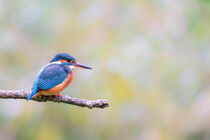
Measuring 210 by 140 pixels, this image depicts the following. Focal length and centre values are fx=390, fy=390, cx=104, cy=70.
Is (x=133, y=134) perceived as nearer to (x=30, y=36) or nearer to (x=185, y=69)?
(x=185, y=69)

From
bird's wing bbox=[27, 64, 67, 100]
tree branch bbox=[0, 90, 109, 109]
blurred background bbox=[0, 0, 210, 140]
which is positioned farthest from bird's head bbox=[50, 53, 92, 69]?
blurred background bbox=[0, 0, 210, 140]

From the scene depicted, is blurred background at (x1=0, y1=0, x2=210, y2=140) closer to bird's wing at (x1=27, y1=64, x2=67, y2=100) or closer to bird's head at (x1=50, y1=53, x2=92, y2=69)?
bird's head at (x1=50, y1=53, x2=92, y2=69)

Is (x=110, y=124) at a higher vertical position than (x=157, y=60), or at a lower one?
lower

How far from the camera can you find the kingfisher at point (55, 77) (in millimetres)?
3055

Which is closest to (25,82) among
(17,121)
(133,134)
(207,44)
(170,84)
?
(17,121)

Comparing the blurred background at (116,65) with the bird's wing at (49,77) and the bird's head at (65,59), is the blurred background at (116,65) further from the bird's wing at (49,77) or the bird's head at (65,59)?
the bird's wing at (49,77)

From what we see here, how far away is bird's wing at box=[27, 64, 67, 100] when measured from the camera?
3.03 meters

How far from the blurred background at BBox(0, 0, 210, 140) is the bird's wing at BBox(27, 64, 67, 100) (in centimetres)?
89

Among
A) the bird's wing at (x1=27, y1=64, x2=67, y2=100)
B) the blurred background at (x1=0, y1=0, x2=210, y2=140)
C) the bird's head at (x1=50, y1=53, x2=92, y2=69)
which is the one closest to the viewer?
the bird's wing at (x1=27, y1=64, x2=67, y2=100)

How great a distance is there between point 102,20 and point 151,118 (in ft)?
4.24

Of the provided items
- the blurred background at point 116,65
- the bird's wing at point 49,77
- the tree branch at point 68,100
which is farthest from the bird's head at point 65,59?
the blurred background at point 116,65

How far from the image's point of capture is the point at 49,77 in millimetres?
3217

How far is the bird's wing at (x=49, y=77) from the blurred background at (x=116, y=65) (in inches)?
35.1

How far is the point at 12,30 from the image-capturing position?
511cm
